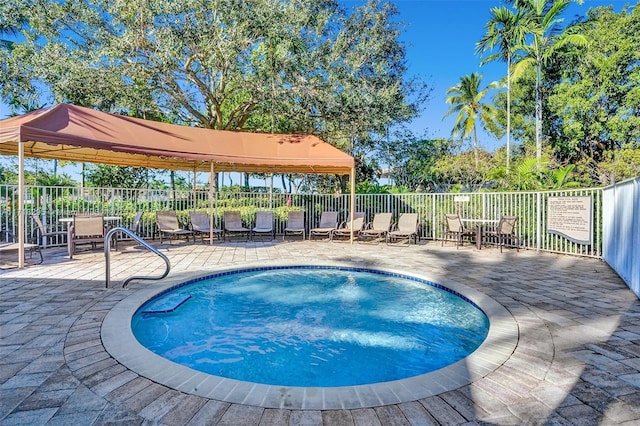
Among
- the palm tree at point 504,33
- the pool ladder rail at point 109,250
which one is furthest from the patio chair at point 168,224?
the palm tree at point 504,33

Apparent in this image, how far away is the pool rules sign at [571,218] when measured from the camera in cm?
834

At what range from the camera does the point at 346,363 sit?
12.1 feet

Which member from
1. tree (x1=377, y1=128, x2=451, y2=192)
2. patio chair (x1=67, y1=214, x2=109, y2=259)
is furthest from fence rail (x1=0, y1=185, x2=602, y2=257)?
tree (x1=377, y1=128, x2=451, y2=192)

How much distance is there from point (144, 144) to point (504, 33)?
2263 cm

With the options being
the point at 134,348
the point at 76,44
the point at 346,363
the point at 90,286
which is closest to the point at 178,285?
the point at 90,286

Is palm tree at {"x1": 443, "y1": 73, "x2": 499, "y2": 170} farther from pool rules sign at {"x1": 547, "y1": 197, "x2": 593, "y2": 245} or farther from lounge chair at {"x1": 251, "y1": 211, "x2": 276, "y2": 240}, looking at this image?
lounge chair at {"x1": 251, "y1": 211, "x2": 276, "y2": 240}

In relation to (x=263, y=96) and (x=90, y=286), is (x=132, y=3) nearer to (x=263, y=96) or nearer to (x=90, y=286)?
(x=263, y=96)

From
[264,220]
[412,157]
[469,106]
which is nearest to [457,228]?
[264,220]

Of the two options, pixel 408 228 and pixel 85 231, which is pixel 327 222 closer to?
pixel 408 228

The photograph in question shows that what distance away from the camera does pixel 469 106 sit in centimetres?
3189

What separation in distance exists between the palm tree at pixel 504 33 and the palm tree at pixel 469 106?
24.4 ft

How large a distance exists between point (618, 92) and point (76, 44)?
2792 cm

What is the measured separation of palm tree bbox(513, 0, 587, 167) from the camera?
20.0 metres

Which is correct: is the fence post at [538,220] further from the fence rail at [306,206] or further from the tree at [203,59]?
the tree at [203,59]
